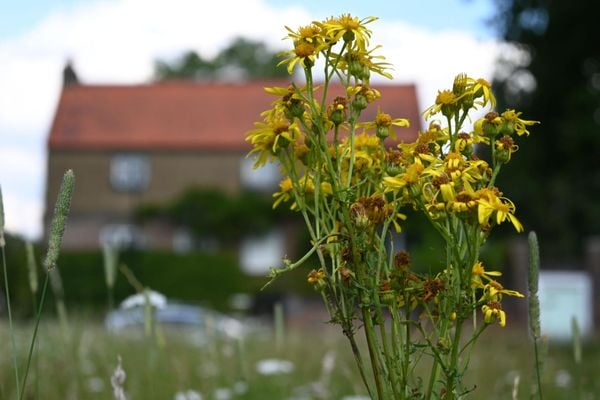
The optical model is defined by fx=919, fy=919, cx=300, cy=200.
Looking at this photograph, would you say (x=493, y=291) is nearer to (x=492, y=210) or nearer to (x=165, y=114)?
(x=492, y=210)

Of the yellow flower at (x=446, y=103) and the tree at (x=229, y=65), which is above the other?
the tree at (x=229, y=65)

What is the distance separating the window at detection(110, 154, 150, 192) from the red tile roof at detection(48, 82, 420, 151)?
43 cm

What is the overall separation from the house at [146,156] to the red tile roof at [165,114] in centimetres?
A: 4

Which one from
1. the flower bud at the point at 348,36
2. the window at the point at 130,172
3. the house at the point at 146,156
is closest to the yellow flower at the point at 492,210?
the flower bud at the point at 348,36

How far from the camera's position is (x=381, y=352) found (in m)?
1.66

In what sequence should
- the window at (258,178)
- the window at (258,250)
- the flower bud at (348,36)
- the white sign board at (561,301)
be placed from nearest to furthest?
1. the flower bud at (348,36)
2. the white sign board at (561,301)
3. the window at (258,250)
4. the window at (258,178)

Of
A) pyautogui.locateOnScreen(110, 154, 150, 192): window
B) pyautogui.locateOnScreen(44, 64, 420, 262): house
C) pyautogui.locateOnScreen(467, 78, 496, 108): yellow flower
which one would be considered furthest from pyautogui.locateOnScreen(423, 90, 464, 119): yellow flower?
pyautogui.locateOnScreen(110, 154, 150, 192): window

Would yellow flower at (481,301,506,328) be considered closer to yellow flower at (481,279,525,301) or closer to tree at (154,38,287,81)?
yellow flower at (481,279,525,301)

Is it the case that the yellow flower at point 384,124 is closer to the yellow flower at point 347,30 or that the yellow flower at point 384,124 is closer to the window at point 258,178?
the yellow flower at point 347,30

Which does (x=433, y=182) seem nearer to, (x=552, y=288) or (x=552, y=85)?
(x=552, y=288)

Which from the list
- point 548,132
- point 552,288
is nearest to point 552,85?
point 548,132

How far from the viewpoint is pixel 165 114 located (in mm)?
35938

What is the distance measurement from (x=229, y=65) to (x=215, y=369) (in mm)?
44536

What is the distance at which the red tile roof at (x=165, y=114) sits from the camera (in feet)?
113
